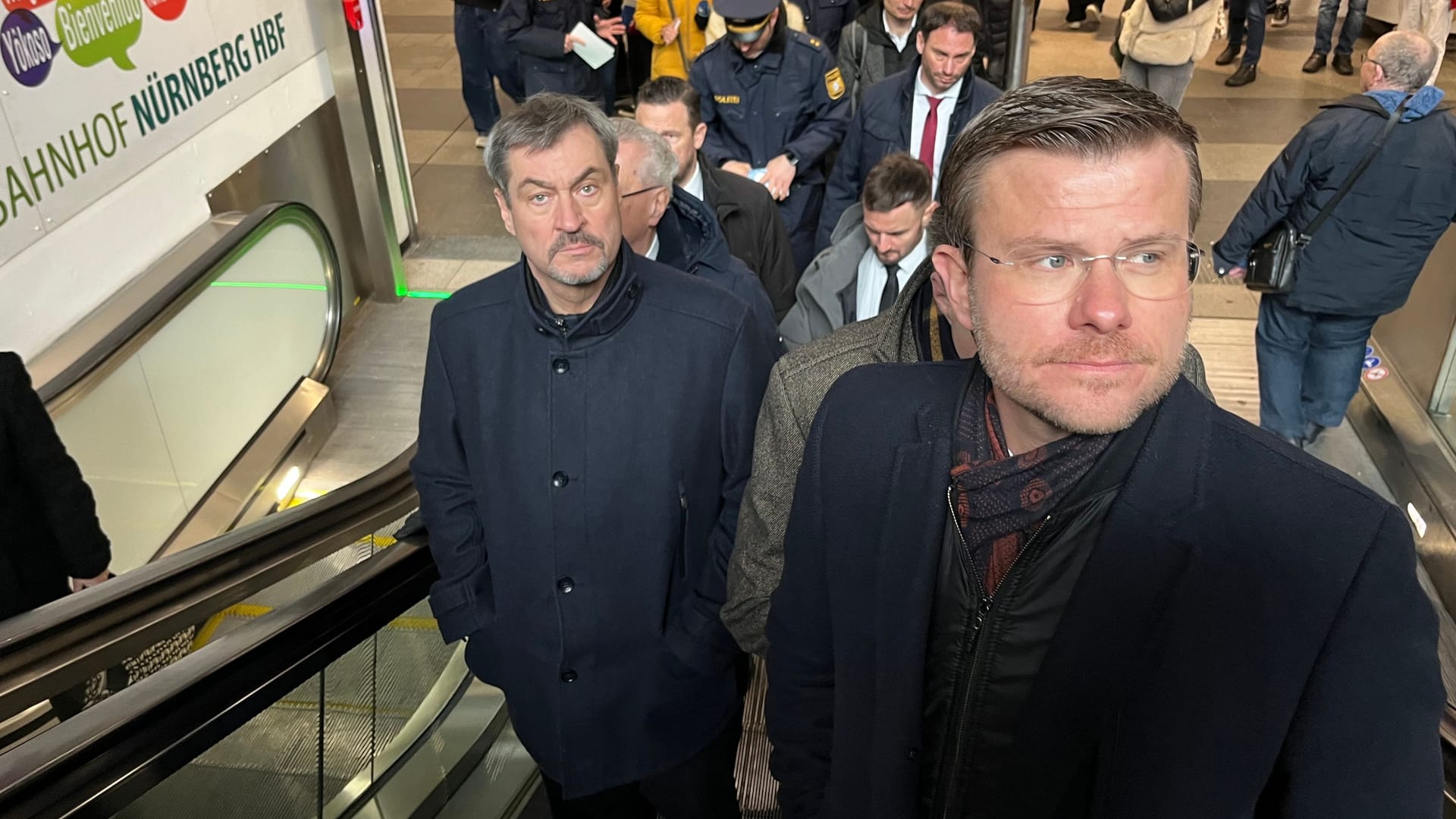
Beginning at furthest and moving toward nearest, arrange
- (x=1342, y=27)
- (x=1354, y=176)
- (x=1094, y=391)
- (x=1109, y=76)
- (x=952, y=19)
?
(x=1342, y=27), (x=1109, y=76), (x=952, y=19), (x=1354, y=176), (x=1094, y=391)

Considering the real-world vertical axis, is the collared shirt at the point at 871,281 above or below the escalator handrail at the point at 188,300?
above

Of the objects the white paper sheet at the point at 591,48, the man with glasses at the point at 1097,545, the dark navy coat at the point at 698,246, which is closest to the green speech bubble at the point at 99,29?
the dark navy coat at the point at 698,246

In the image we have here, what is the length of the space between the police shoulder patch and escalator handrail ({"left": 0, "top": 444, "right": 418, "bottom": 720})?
10.2 feet

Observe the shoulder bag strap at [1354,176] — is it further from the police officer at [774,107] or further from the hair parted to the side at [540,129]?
the hair parted to the side at [540,129]

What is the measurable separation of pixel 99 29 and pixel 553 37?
316 centimetres

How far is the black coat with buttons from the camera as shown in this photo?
2.15 metres

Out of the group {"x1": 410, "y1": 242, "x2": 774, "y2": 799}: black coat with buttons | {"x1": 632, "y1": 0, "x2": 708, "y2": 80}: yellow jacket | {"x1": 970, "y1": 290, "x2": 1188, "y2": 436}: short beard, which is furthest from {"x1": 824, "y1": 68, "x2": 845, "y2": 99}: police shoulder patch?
{"x1": 970, "y1": 290, "x2": 1188, "y2": 436}: short beard

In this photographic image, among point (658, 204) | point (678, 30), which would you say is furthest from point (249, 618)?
point (678, 30)

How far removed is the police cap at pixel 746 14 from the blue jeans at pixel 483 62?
323 cm

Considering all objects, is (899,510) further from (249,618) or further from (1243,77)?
(1243,77)

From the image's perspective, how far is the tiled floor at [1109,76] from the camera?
236 inches

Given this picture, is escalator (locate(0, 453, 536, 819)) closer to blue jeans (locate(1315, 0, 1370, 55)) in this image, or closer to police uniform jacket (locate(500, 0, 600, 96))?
police uniform jacket (locate(500, 0, 600, 96))

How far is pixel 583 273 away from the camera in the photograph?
2.13 metres

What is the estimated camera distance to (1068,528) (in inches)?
51.3
